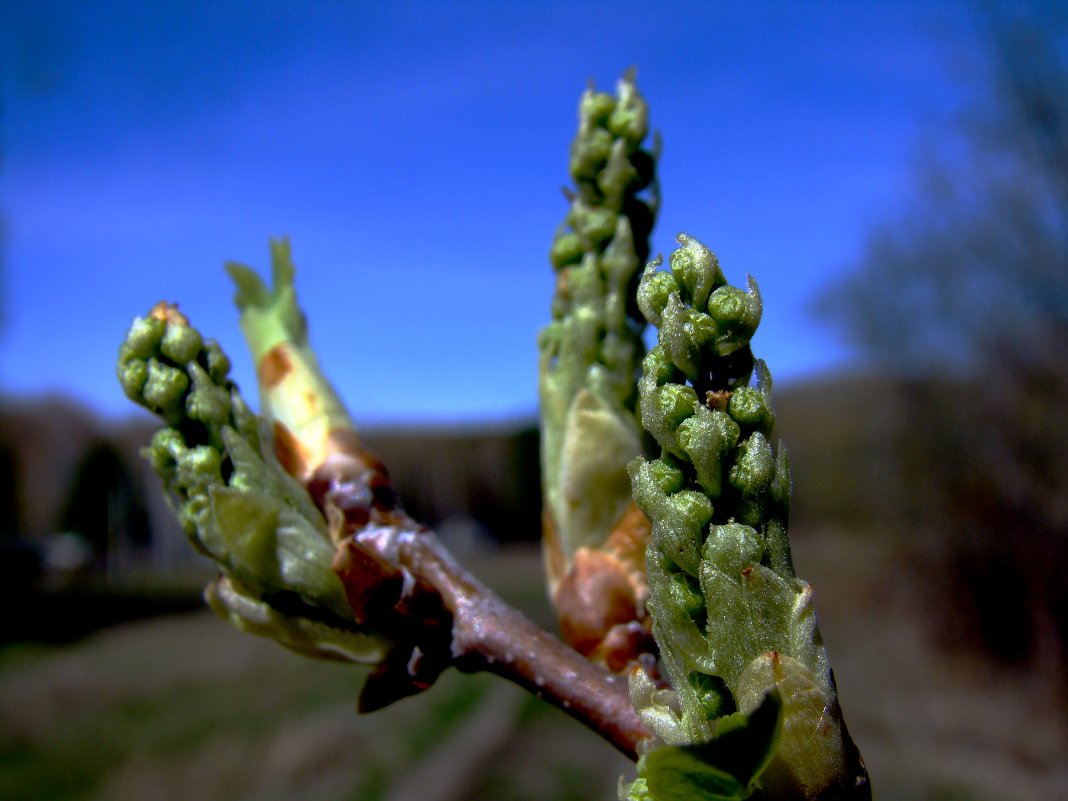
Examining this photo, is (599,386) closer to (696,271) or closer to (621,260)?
(621,260)

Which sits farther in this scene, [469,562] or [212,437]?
[469,562]

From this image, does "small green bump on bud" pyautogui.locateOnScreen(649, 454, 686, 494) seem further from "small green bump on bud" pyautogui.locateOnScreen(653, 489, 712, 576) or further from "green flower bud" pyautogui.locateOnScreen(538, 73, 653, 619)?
"green flower bud" pyautogui.locateOnScreen(538, 73, 653, 619)

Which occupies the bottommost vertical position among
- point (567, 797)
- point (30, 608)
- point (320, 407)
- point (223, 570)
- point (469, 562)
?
point (469, 562)

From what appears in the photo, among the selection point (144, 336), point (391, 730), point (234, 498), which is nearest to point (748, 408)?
point (234, 498)

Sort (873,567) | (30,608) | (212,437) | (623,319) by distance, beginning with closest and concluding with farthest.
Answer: (212,437), (623,319), (873,567), (30,608)

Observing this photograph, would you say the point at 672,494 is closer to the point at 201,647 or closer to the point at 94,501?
the point at 201,647

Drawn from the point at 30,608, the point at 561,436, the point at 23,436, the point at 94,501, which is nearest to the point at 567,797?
the point at 561,436
